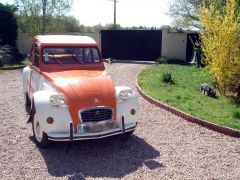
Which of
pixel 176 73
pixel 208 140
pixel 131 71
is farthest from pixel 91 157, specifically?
pixel 131 71

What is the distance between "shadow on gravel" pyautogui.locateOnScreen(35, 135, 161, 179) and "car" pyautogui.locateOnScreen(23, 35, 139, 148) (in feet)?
0.92

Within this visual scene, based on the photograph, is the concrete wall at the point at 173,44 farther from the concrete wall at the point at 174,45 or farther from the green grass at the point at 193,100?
the green grass at the point at 193,100

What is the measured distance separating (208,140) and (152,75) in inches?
278

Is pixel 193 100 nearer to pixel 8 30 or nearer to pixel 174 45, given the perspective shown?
pixel 174 45

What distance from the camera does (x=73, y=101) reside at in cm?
514

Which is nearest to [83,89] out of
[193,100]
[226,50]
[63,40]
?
[63,40]

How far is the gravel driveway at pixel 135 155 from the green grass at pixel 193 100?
52 cm

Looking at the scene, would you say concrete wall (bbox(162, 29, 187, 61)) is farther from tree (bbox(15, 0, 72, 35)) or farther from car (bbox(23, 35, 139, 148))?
car (bbox(23, 35, 139, 148))

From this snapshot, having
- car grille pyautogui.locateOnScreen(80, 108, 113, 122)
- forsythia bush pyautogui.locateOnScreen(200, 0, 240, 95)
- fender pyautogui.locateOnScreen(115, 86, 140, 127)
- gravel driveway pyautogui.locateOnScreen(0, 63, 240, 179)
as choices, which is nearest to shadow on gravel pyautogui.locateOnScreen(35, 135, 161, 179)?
gravel driveway pyautogui.locateOnScreen(0, 63, 240, 179)

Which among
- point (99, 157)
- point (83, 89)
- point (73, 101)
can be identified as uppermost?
point (83, 89)

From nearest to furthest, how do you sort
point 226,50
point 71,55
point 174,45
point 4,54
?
1. point 71,55
2. point 226,50
3. point 4,54
4. point 174,45

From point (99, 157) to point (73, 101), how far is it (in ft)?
3.41

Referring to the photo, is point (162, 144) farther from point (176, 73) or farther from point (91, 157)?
point (176, 73)

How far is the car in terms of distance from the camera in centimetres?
506
